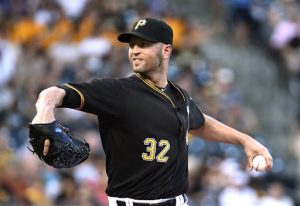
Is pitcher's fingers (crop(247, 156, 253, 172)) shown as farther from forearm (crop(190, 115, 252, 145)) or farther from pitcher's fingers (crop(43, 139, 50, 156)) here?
pitcher's fingers (crop(43, 139, 50, 156))

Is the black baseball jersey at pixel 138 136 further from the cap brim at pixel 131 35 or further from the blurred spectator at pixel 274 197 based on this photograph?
the blurred spectator at pixel 274 197

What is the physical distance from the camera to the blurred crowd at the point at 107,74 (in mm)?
9625

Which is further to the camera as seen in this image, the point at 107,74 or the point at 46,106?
the point at 107,74

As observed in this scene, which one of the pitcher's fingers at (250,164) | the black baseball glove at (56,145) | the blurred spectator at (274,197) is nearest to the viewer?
the black baseball glove at (56,145)

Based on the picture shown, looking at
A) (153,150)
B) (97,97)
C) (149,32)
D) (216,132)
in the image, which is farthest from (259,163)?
(97,97)

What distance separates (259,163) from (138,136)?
923 millimetres

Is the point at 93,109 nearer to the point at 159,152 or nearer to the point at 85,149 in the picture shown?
the point at 85,149

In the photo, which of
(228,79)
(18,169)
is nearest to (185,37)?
(228,79)

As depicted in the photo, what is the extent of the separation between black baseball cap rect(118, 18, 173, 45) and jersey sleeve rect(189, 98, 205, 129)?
0.63 meters

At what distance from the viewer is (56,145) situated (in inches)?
180

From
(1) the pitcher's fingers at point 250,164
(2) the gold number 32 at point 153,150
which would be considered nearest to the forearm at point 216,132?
(1) the pitcher's fingers at point 250,164

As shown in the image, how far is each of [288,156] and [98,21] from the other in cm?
376

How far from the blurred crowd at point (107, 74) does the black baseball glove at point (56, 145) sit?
4070 millimetres

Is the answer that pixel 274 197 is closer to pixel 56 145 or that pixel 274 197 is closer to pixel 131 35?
pixel 131 35
